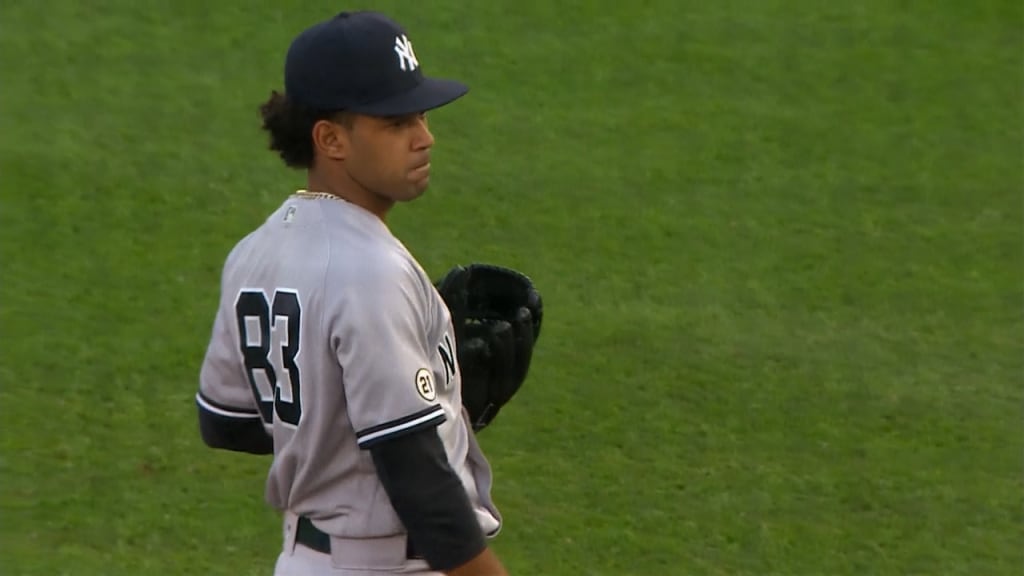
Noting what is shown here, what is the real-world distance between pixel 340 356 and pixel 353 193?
0.28 meters

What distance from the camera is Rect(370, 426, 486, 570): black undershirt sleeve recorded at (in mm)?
2221

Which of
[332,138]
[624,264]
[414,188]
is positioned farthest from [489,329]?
[624,264]

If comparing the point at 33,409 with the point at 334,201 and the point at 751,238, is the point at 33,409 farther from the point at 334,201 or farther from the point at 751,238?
the point at 334,201

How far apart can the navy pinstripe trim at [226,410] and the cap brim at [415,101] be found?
576mm

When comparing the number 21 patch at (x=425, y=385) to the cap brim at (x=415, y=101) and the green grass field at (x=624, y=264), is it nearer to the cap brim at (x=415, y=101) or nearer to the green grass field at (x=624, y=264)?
the cap brim at (x=415, y=101)

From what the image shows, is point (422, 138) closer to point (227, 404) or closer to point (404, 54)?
point (404, 54)

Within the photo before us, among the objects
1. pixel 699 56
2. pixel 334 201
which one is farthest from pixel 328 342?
pixel 699 56

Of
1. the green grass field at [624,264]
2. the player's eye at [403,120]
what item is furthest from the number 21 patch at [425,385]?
the green grass field at [624,264]

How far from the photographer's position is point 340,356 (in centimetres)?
222

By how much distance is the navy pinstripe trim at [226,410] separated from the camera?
2609 mm

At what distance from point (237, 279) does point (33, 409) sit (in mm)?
3306

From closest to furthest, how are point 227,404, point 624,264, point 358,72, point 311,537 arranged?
point 358,72 → point 311,537 → point 227,404 → point 624,264

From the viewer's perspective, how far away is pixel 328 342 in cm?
224

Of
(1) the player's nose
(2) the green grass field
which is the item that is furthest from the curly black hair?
(2) the green grass field
